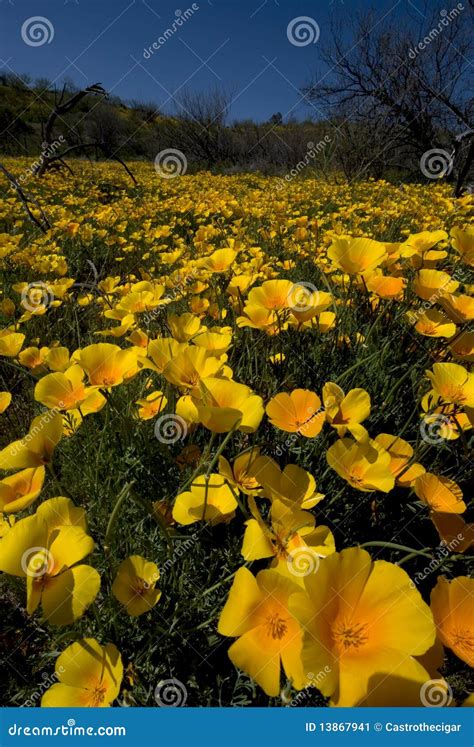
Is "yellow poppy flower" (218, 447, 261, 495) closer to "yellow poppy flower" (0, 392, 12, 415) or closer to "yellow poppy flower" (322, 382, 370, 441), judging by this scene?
"yellow poppy flower" (322, 382, 370, 441)

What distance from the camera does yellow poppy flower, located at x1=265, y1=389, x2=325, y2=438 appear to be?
4.07 ft

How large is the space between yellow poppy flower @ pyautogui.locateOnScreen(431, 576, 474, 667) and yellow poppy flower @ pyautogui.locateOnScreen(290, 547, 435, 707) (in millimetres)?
175

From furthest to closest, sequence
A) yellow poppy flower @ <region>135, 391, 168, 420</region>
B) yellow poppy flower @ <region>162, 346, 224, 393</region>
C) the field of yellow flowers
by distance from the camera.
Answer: yellow poppy flower @ <region>135, 391, 168, 420</region> → yellow poppy flower @ <region>162, 346, 224, 393</region> → the field of yellow flowers

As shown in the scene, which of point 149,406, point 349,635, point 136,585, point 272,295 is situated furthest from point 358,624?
point 272,295

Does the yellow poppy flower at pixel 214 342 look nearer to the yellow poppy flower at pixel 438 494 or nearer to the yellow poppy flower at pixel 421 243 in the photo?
the yellow poppy flower at pixel 438 494

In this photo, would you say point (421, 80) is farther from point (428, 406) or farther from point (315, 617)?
point (315, 617)

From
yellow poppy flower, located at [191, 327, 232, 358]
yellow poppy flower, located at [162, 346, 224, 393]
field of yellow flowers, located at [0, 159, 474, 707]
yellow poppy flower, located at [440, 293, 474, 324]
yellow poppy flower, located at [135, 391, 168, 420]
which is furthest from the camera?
yellow poppy flower, located at [135, 391, 168, 420]

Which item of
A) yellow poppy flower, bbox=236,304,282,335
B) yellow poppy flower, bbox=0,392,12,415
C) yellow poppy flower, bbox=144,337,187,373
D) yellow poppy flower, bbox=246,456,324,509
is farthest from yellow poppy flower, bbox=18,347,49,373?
yellow poppy flower, bbox=246,456,324,509

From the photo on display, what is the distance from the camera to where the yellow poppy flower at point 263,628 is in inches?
31.2

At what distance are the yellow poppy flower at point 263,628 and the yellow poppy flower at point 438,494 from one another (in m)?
0.48

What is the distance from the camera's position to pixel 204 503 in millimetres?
998

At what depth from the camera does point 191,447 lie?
144 cm

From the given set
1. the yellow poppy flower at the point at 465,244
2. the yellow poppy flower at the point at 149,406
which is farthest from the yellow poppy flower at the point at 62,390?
the yellow poppy flower at the point at 465,244

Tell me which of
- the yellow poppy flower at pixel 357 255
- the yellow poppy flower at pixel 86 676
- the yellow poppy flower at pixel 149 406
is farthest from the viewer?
the yellow poppy flower at pixel 357 255
